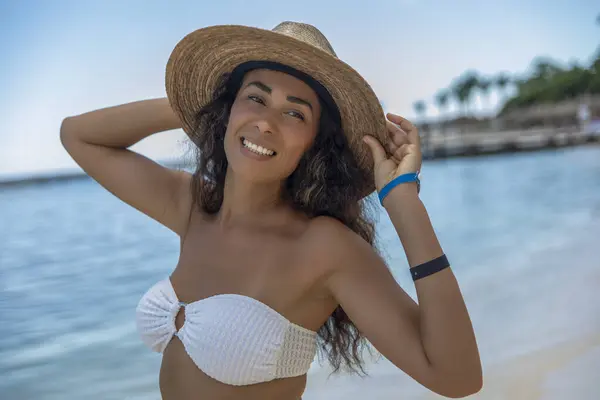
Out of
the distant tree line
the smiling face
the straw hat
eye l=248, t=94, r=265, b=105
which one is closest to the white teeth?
the smiling face

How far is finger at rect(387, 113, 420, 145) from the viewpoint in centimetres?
175

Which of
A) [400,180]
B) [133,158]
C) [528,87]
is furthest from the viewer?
[528,87]

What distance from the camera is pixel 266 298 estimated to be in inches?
67.7

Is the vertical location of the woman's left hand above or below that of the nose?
below

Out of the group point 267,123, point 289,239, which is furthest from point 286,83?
point 289,239

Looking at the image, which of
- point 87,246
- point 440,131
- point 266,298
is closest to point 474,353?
point 266,298

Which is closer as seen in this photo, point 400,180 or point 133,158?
point 400,180

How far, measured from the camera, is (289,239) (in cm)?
177

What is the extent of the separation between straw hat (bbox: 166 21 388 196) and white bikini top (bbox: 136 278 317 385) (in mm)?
456

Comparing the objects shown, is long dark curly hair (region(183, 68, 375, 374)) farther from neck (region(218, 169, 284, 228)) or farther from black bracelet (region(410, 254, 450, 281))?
black bracelet (region(410, 254, 450, 281))

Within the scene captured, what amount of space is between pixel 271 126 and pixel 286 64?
18cm

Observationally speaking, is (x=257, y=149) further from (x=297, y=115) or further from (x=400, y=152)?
(x=400, y=152)

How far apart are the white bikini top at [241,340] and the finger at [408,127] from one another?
53cm

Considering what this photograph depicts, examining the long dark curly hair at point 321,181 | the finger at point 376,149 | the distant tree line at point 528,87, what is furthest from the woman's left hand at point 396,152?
the distant tree line at point 528,87
